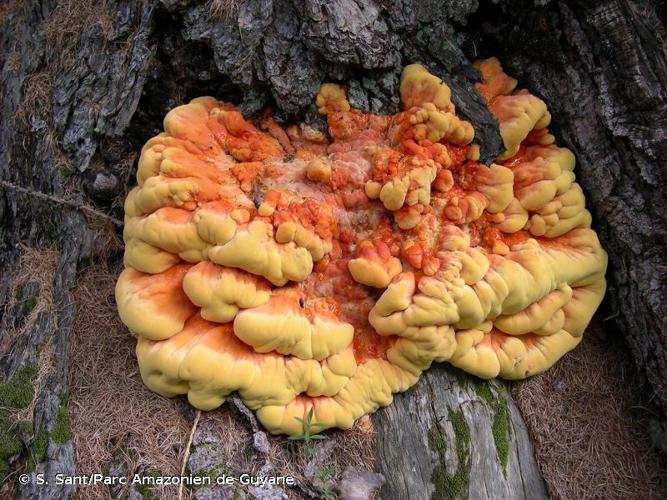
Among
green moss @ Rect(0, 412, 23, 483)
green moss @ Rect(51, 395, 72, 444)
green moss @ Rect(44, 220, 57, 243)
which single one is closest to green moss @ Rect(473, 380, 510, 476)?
green moss @ Rect(51, 395, 72, 444)

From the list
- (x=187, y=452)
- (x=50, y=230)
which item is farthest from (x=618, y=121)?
(x=50, y=230)

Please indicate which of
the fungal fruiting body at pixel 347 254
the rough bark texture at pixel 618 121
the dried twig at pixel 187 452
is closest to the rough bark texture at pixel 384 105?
the rough bark texture at pixel 618 121

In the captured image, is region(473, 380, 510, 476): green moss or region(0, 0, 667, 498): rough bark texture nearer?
region(0, 0, 667, 498): rough bark texture

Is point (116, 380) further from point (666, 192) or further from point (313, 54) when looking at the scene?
point (666, 192)

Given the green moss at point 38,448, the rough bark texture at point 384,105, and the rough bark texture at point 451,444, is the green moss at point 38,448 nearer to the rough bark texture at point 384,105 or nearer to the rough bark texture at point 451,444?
the rough bark texture at point 384,105

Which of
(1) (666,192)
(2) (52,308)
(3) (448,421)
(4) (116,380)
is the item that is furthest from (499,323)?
(2) (52,308)

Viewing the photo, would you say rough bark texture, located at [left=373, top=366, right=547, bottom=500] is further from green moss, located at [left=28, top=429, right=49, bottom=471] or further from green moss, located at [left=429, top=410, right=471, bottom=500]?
green moss, located at [left=28, top=429, right=49, bottom=471]

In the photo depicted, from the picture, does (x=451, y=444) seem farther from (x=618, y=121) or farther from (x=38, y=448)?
(x=38, y=448)
